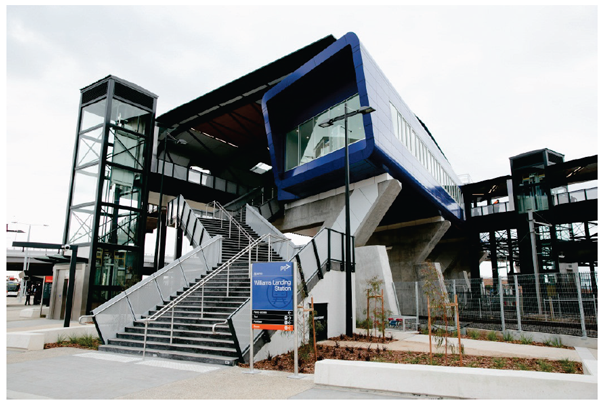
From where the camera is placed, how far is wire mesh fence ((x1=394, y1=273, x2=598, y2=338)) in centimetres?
1370

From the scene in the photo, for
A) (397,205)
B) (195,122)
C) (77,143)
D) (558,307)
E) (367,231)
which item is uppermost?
(195,122)

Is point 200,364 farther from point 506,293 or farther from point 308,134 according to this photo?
point 308,134

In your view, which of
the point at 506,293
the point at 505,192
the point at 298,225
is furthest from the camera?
the point at 505,192

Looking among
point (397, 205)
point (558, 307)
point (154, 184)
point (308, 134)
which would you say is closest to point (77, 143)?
point (154, 184)

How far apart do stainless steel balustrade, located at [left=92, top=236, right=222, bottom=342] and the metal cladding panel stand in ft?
27.8

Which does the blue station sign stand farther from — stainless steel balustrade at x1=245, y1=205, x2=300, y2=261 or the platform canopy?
the platform canopy

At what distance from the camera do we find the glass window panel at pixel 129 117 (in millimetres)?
26828

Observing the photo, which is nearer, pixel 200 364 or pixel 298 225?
pixel 200 364

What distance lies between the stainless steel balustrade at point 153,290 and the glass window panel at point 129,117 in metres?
14.2

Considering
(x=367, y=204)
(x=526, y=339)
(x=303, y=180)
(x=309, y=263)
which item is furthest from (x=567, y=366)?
(x=303, y=180)

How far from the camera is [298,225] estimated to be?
28.2 meters

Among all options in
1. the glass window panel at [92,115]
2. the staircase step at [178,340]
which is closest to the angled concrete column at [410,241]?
the glass window panel at [92,115]

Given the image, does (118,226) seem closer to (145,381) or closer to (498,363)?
(145,381)

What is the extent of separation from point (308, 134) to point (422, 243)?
14.5 metres
